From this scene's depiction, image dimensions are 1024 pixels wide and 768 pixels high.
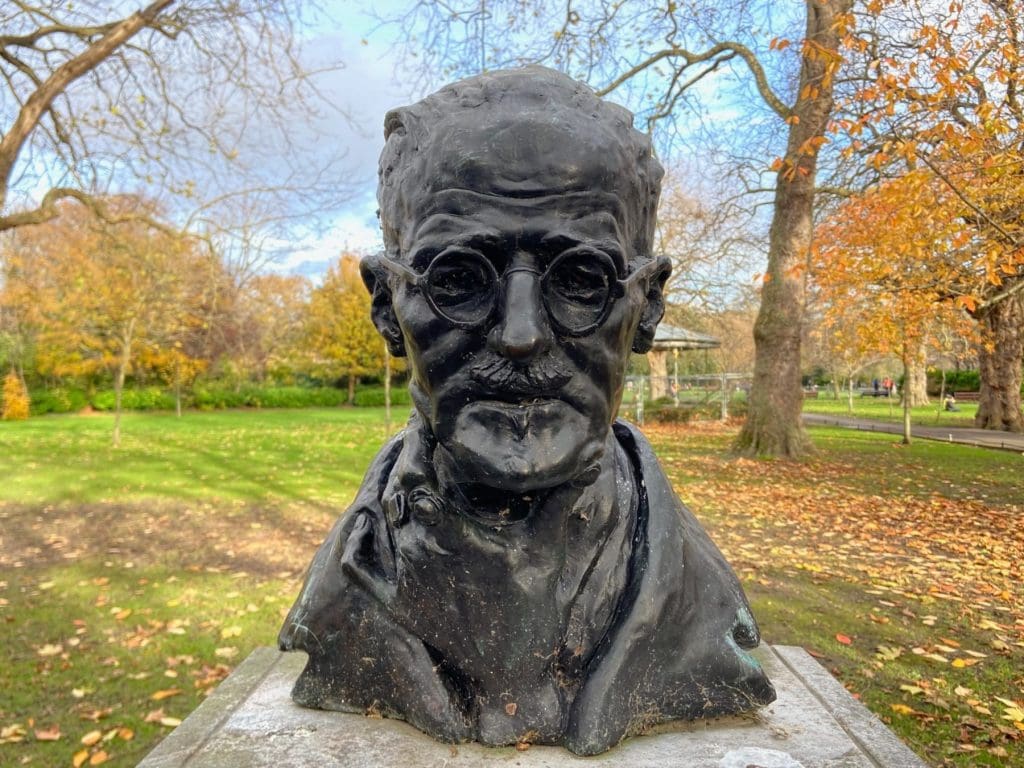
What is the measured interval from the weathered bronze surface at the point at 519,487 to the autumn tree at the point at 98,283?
10862 mm

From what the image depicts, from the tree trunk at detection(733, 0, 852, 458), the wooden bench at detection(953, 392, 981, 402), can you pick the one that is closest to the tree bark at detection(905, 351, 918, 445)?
the tree trunk at detection(733, 0, 852, 458)

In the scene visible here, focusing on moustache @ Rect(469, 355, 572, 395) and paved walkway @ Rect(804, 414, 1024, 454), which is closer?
moustache @ Rect(469, 355, 572, 395)

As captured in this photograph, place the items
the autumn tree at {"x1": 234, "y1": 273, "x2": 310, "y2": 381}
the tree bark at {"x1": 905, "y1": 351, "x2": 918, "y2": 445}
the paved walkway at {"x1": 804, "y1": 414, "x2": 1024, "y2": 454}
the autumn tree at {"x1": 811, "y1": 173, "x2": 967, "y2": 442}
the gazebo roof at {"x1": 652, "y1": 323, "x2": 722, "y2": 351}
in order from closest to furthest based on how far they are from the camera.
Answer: the autumn tree at {"x1": 811, "y1": 173, "x2": 967, "y2": 442} → the tree bark at {"x1": 905, "y1": 351, "x2": 918, "y2": 445} → the paved walkway at {"x1": 804, "y1": 414, "x2": 1024, "y2": 454} → the gazebo roof at {"x1": 652, "y1": 323, "x2": 722, "y2": 351} → the autumn tree at {"x1": 234, "y1": 273, "x2": 310, "y2": 381}

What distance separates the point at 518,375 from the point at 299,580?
5.47m

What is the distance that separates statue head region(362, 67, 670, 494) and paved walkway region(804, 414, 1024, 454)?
17.3 meters

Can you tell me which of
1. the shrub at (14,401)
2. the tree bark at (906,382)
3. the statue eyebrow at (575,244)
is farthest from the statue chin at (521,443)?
the shrub at (14,401)

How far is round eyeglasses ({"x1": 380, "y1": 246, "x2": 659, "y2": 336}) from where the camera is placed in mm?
1857

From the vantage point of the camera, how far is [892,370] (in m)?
64.0

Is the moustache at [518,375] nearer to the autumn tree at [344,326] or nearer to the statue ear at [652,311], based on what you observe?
the statue ear at [652,311]

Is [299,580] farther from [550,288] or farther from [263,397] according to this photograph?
[263,397]

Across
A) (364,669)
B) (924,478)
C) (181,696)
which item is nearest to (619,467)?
(364,669)

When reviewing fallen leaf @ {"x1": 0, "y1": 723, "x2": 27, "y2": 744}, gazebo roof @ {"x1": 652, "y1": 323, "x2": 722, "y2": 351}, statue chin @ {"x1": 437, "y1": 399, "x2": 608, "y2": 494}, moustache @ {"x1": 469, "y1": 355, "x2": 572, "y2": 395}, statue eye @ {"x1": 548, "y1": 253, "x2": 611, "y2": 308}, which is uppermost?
gazebo roof @ {"x1": 652, "y1": 323, "x2": 722, "y2": 351}

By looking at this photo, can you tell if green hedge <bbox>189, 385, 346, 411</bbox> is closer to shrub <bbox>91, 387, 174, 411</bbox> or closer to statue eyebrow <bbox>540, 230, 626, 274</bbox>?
shrub <bbox>91, 387, 174, 411</bbox>

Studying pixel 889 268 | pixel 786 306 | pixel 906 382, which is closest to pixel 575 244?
pixel 889 268
